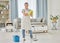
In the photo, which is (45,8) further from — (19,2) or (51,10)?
(19,2)

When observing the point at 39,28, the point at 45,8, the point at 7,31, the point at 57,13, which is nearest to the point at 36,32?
the point at 39,28

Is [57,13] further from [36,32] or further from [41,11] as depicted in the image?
[36,32]

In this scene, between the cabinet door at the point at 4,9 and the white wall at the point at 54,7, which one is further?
the cabinet door at the point at 4,9

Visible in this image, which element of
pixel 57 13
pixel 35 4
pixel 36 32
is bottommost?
pixel 36 32

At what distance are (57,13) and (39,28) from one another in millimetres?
3498

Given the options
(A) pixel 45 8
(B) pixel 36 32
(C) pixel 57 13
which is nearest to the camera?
(B) pixel 36 32

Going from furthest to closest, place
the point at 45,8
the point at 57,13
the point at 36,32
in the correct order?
the point at 45,8
the point at 57,13
the point at 36,32

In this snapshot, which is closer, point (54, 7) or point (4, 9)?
point (54, 7)

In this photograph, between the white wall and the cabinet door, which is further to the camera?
the cabinet door

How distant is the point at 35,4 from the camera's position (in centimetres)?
832

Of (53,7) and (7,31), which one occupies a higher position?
(53,7)

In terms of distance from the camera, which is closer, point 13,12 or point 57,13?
point 57,13

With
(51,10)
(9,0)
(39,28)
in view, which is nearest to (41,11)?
(51,10)

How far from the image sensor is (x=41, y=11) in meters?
8.17
